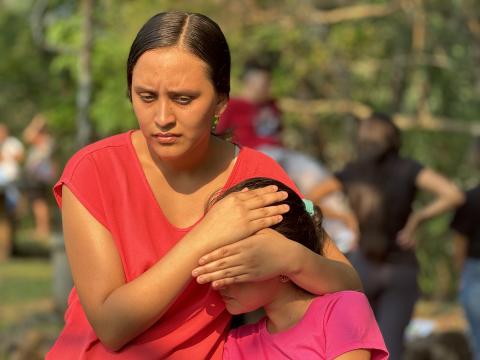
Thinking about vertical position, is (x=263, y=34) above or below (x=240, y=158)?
below

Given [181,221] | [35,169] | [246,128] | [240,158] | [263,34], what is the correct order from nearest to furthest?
1. [181,221]
2. [240,158]
3. [246,128]
4. [263,34]
5. [35,169]

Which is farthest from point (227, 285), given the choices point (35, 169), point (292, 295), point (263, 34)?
point (35, 169)

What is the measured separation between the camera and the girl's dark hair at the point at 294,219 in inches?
97.1

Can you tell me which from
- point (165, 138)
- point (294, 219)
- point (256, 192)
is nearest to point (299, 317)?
point (294, 219)

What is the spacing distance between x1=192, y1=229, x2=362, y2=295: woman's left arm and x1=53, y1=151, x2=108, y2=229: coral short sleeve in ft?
0.98

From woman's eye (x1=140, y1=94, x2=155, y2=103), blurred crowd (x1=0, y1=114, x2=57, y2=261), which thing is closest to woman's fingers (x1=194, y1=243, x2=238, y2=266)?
woman's eye (x1=140, y1=94, x2=155, y2=103)

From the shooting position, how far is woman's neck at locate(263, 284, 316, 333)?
8.36 ft

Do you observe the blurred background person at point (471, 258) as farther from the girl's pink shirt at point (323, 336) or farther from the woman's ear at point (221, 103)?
the woman's ear at point (221, 103)

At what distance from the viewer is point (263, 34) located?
12.5m

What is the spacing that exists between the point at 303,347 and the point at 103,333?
475mm

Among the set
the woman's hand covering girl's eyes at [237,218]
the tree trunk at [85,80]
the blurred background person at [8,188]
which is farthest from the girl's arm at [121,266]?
the blurred background person at [8,188]

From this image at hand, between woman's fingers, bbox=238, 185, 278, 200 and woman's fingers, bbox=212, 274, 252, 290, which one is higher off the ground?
woman's fingers, bbox=238, 185, 278, 200

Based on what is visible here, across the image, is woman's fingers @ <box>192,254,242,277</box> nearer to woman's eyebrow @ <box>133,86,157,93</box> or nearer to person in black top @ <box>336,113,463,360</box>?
woman's eyebrow @ <box>133,86,157,93</box>

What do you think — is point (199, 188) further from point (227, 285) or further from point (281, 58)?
point (281, 58)
